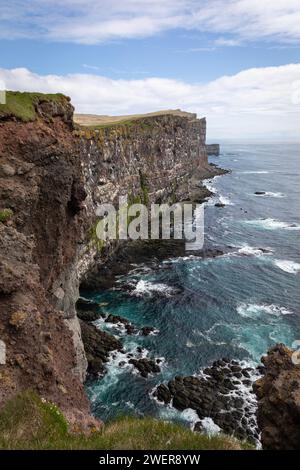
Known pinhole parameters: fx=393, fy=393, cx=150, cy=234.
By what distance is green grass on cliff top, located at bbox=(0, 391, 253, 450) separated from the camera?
1180 centimetres

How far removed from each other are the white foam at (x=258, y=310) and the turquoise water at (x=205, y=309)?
14 cm

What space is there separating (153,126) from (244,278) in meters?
56.3

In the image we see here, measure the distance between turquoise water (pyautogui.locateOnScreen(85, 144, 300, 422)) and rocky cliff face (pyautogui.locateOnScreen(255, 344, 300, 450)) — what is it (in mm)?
22543

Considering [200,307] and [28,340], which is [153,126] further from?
[28,340]

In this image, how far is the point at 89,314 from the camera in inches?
2188

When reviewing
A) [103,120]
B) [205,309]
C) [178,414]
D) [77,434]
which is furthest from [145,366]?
[103,120]

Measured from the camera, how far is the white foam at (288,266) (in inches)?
2820

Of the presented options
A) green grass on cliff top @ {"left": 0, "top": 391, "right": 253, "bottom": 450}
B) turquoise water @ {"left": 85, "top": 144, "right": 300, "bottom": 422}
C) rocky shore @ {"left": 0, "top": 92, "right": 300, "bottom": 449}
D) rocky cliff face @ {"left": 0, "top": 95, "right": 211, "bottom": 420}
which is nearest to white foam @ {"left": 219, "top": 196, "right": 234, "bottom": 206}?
turquoise water @ {"left": 85, "top": 144, "right": 300, "bottom": 422}

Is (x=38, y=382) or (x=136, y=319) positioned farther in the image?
(x=136, y=319)

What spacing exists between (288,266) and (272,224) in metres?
33.3

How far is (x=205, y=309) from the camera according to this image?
189 ft

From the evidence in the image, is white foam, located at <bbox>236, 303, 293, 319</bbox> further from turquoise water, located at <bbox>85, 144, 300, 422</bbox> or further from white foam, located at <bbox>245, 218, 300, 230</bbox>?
white foam, located at <bbox>245, 218, 300, 230</bbox>

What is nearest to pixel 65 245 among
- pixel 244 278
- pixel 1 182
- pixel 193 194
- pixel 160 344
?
pixel 1 182

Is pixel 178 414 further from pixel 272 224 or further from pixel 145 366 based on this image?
pixel 272 224
